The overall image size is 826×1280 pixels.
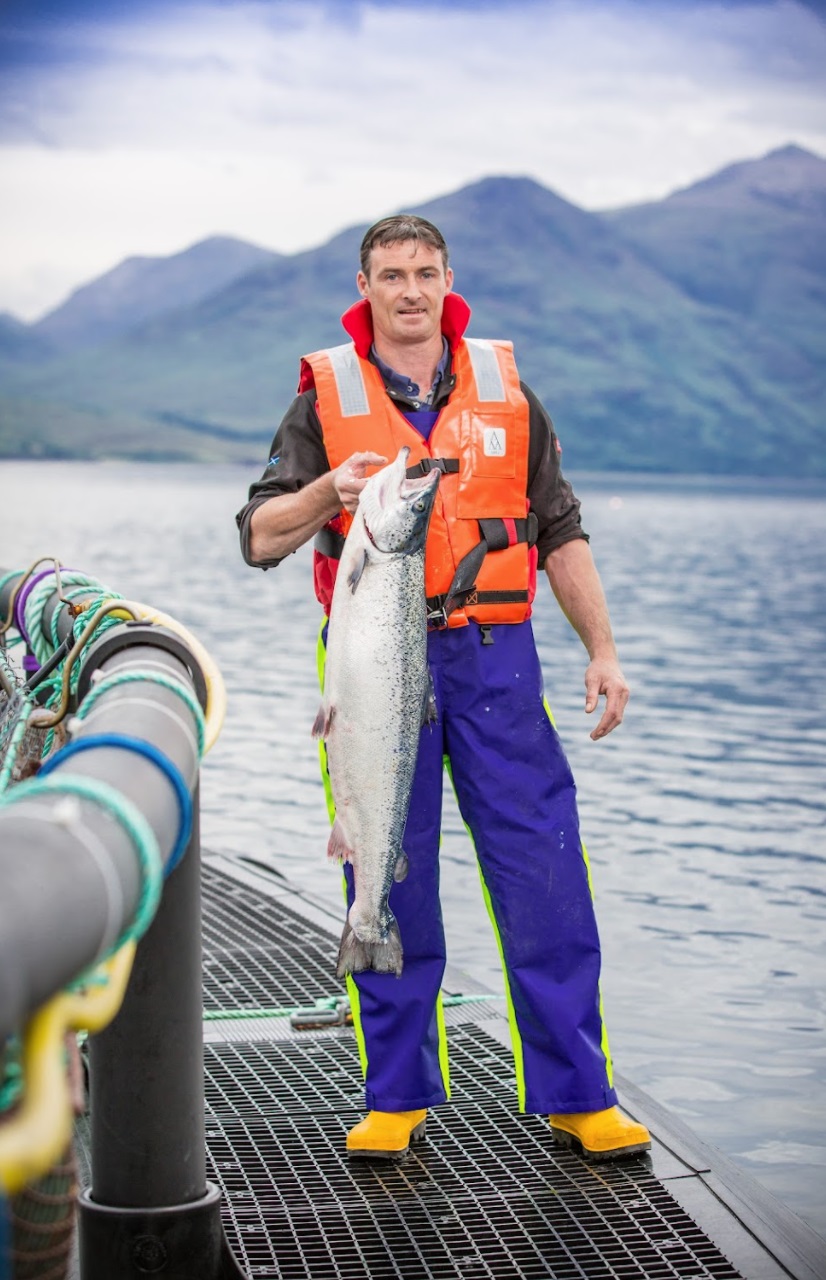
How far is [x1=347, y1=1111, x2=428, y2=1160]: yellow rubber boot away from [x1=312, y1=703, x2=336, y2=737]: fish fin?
3.43 feet

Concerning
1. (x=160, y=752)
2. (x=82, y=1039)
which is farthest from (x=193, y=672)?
(x=82, y=1039)

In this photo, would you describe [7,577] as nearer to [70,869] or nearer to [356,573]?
[356,573]

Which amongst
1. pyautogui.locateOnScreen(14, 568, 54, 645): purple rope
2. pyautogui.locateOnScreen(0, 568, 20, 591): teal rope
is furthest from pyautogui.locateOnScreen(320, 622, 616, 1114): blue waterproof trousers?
pyautogui.locateOnScreen(0, 568, 20, 591): teal rope

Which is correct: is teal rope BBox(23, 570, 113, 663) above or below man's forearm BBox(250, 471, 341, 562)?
below

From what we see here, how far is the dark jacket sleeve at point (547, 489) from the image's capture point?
14.5 feet

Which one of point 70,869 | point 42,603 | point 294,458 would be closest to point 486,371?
point 294,458

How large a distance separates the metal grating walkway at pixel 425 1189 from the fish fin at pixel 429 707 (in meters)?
1.15

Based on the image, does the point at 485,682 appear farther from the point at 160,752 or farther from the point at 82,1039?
the point at 160,752

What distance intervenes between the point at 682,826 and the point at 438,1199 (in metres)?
6.80

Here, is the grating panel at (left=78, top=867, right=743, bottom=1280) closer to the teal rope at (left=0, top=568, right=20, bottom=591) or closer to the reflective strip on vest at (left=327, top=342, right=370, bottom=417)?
the teal rope at (left=0, top=568, right=20, bottom=591)

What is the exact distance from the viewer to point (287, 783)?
39.1 feet

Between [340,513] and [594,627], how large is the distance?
2.68 feet

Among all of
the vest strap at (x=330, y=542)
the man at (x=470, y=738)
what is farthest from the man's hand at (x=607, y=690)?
the vest strap at (x=330, y=542)

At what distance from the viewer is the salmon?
3.71 metres
